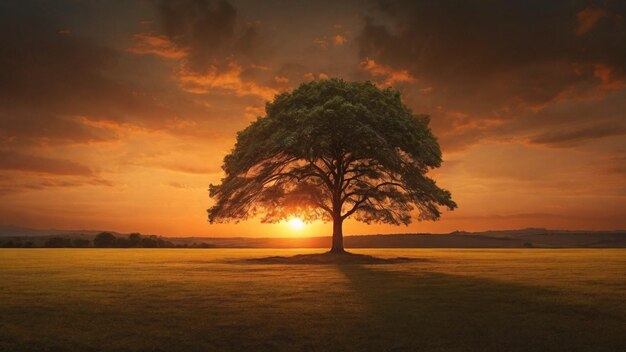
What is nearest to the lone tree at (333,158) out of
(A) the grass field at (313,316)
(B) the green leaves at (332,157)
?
(B) the green leaves at (332,157)

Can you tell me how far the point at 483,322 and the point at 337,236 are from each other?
32460 mm

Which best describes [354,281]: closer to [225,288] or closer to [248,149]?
[225,288]

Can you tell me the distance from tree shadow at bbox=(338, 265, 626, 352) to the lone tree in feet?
71.8

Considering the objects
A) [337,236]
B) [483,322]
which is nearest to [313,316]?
[483,322]

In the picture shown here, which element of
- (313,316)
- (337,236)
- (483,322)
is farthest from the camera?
(337,236)

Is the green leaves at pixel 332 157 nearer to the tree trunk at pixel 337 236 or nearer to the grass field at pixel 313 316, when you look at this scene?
the tree trunk at pixel 337 236

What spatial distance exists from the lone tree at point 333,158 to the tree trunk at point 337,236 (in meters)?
0.09

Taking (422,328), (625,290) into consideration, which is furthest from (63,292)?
(625,290)

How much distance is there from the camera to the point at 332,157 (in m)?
44.2

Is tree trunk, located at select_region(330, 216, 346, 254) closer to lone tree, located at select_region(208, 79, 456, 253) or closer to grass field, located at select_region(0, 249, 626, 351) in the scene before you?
lone tree, located at select_region(208, 79, 456, 253)

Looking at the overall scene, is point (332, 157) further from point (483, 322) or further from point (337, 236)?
point (483, 322)

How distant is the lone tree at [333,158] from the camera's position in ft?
126

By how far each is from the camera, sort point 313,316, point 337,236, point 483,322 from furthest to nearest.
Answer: point 337,236 → point 313,316 → point 483,322

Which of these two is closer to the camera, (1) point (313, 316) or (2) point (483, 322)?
(2) point (483, 322)
